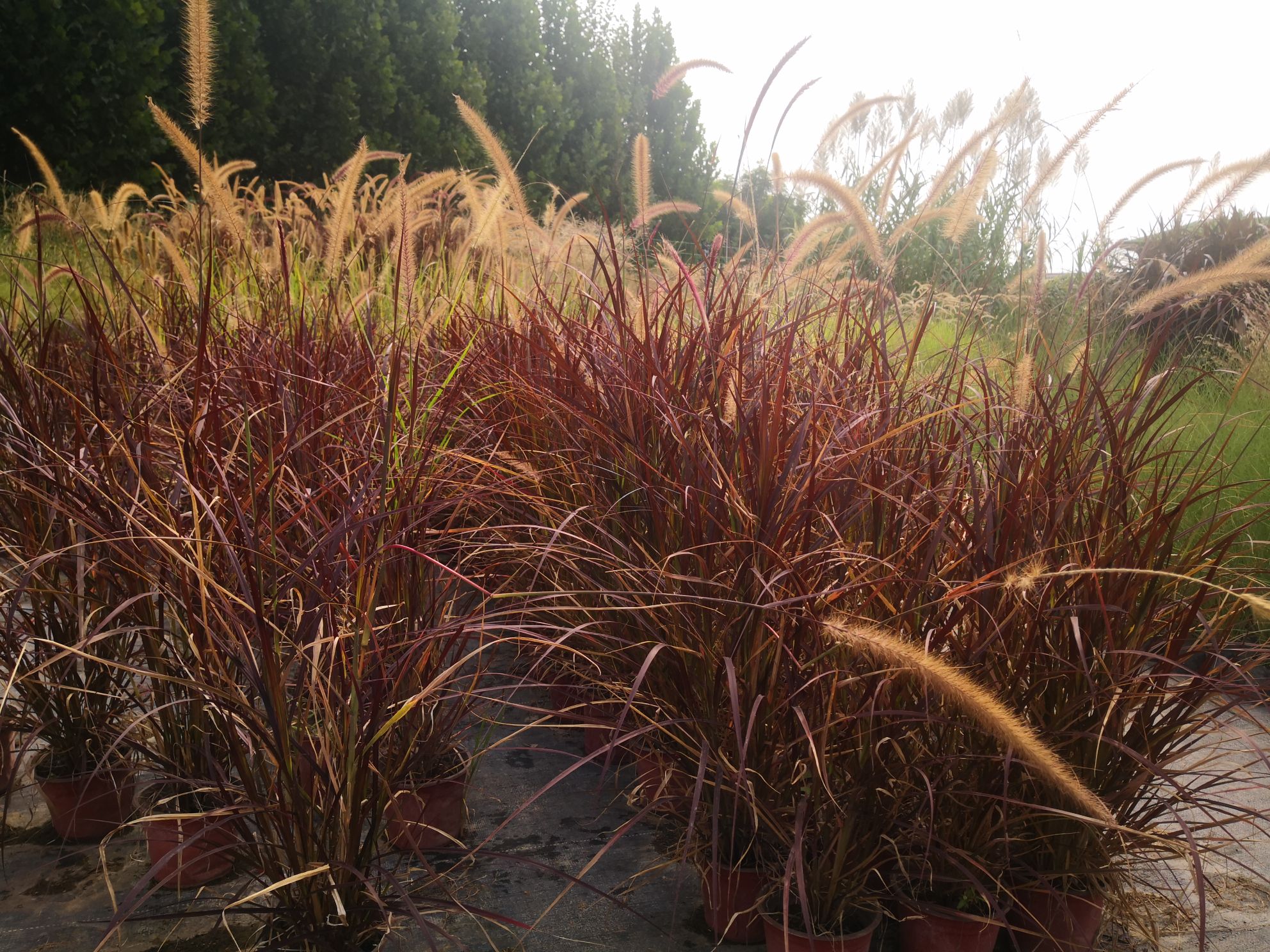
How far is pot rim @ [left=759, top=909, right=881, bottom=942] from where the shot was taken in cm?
150

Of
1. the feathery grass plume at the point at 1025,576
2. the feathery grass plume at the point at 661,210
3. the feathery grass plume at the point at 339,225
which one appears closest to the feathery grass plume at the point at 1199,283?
the feathery grass plume at the point at 1025,576

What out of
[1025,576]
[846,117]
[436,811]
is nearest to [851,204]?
[846,117]

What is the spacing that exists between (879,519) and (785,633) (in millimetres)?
326

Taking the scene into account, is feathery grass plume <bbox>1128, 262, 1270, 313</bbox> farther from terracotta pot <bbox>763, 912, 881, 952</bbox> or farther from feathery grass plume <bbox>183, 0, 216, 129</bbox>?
feathery grass plume <bbox>183, 0, 216, 129</bbox>

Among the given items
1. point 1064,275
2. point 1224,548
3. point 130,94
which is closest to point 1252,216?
point 1064,275

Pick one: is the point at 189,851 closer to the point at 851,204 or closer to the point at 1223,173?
the point at 851,204

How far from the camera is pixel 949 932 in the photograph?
63.6 inches

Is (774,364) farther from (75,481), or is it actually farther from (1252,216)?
(1252,216)

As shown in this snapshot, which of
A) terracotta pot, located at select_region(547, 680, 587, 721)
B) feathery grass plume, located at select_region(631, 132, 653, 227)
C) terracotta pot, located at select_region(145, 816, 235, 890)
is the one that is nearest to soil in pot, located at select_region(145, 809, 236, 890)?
terracotta pot, located at select_region(145, 816, 235, 890)

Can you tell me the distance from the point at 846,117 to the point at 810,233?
344 millimetres

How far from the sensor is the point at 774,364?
79.9 inches

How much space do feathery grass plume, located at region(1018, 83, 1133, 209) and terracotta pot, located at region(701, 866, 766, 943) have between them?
1.67 metres

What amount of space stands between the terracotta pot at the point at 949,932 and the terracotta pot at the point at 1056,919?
95 millimetres

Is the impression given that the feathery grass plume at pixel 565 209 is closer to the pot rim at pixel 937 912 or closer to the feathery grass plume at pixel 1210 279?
the feathery grass plume at pixel 1210 279
